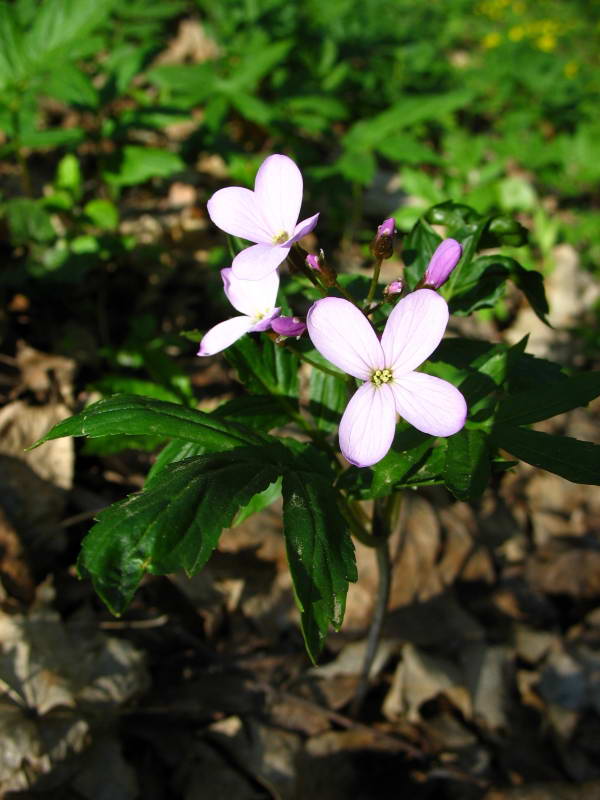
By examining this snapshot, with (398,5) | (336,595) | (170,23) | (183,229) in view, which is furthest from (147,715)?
(398,5)

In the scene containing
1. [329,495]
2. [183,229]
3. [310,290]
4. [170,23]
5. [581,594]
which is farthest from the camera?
[170,23]

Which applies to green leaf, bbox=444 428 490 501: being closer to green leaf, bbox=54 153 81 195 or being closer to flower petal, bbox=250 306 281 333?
flower petal, bbox=250 306 281 333

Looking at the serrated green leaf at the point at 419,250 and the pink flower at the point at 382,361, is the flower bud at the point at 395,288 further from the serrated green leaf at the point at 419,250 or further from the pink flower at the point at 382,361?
the serrated green leaf at the point at 419,250

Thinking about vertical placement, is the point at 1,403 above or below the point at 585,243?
above

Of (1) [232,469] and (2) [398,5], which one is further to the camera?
(2) [398,5]

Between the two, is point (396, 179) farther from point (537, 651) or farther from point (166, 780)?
point (166, 780)

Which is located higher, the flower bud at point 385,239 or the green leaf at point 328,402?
the flower bud at point 385,239

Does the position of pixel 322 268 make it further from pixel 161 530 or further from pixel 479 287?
pixel 161 530

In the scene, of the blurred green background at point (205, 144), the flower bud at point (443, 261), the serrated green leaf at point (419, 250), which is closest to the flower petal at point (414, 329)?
the flower bud at point (443, 261)
